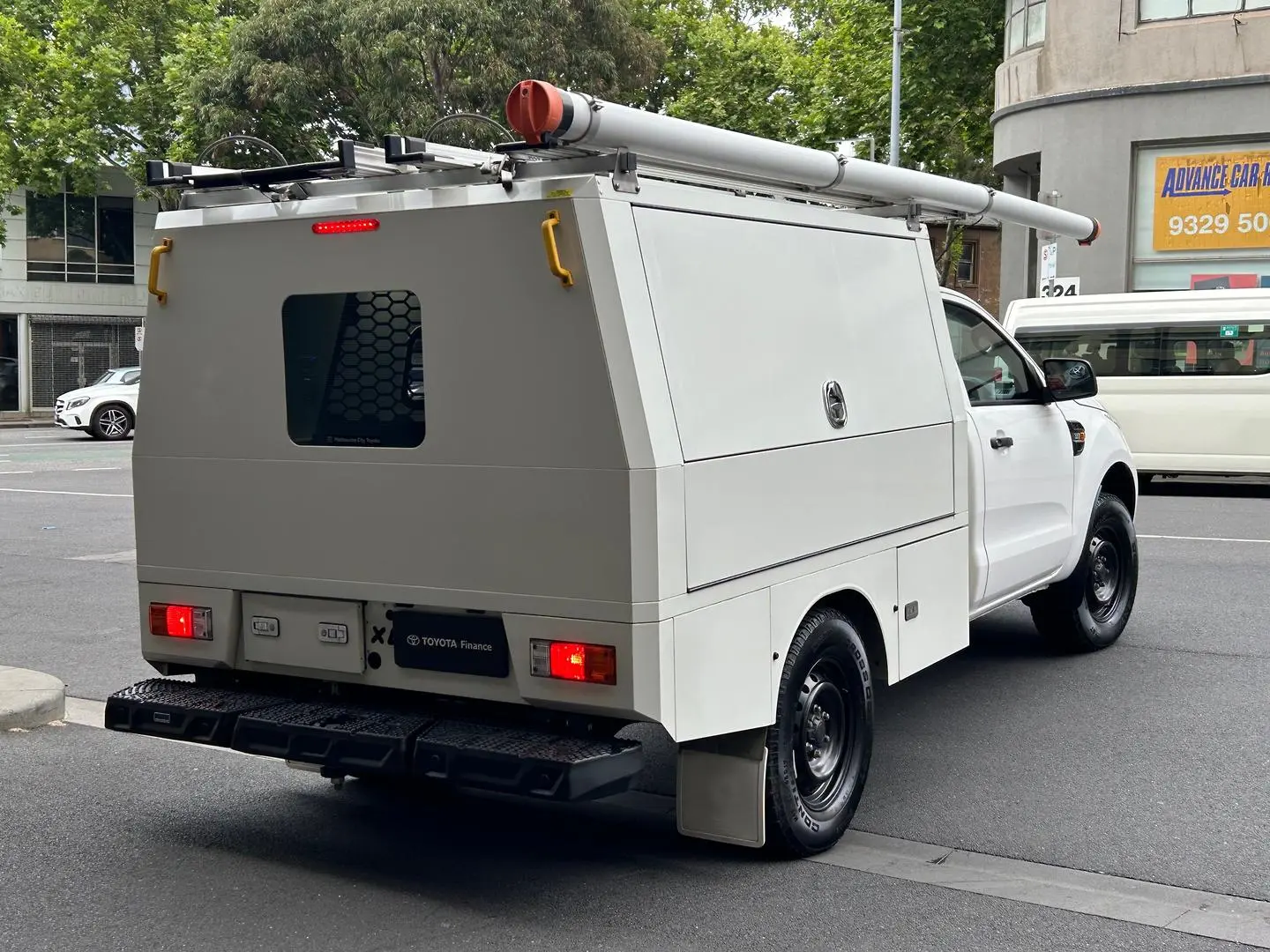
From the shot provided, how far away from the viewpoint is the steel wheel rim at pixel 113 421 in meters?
29.7

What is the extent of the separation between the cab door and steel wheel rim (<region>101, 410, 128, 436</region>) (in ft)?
84.3

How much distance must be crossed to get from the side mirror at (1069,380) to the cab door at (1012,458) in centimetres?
7

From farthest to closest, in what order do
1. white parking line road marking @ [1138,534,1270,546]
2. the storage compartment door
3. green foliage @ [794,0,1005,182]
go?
green foliage @ [794,0,1005,182] < white parking line road marking @ [1138,534,1270,546] < the storage compartment door

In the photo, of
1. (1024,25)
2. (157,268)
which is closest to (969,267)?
(1024,25)

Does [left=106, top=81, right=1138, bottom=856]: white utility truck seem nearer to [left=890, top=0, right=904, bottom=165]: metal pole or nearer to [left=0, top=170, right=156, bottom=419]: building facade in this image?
[left=890, top=0, right=904, bottom=165]: metal pole

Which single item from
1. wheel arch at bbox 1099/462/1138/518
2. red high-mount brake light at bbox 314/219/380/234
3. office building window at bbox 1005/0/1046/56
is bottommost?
wheel arch at bbox 1099/462/1138/518

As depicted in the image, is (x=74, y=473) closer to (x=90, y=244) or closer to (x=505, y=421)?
(x=505, y=421)

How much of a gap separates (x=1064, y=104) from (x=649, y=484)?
2315cm

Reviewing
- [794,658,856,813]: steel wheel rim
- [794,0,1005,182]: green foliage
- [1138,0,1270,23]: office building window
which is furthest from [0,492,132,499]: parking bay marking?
[794,0,1005,182]: green foliage

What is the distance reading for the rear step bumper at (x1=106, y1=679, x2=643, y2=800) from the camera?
4.18 meters

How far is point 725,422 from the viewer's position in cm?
446

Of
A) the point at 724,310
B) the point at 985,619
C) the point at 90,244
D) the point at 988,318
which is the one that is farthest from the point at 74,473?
the point at 90,244

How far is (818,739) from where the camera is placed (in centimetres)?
508

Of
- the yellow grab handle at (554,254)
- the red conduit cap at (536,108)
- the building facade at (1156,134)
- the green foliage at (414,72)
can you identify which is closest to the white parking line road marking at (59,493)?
the green foliage at (414,72)
